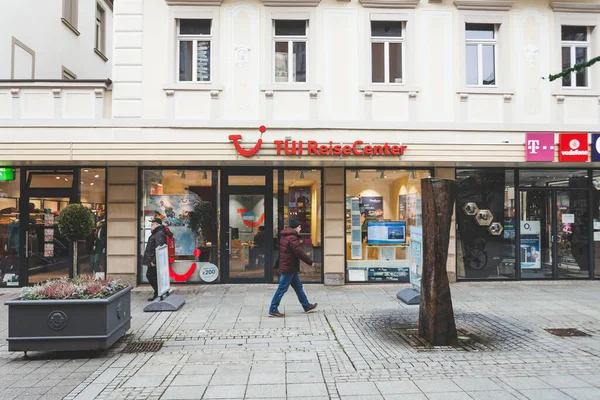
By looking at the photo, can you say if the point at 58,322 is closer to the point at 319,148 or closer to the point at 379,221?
the point at 319,148

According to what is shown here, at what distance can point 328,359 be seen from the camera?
5.94 metres

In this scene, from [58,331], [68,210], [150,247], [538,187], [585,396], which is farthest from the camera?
[538,187]

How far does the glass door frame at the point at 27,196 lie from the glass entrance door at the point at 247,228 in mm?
3681

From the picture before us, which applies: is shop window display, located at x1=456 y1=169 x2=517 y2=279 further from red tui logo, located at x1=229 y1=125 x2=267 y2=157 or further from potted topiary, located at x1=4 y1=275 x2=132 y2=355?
potted topiary, located at x1=4 y1=275 x2=132 y2=355

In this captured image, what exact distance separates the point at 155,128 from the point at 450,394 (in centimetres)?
806

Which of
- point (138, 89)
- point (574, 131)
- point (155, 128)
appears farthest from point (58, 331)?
point (574, 131)

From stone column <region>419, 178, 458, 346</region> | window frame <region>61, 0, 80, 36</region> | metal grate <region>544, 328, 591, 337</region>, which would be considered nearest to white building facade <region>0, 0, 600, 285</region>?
stone column <region>419, 178, 458, 346</region>

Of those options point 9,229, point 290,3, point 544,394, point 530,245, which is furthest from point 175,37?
point 530,245

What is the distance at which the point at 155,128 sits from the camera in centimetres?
1009

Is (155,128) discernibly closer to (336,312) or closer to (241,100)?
(241,100)

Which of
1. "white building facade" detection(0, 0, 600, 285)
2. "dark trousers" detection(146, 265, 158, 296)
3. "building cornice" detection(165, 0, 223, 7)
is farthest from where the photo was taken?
"building cornice" detection(165, 0, 223, 7)

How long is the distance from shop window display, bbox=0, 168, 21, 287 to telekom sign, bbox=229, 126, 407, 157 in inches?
226

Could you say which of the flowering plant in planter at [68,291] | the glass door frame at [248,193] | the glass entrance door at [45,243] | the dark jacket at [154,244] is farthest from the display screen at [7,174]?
the flowering plant in planter at [68,291]

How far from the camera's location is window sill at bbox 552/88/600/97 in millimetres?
10711
